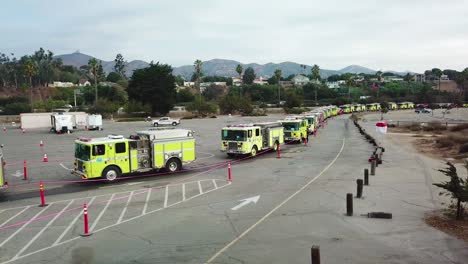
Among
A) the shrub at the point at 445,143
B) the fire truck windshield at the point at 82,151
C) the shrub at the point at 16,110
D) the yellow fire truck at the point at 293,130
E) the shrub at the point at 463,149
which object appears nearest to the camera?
the fire truck windshield at the point at 82,151

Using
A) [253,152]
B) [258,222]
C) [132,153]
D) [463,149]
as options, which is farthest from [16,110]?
[258,222]

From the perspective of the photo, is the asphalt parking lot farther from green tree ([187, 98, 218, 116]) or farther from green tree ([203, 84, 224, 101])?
green tree ([203, 84, 224, 101])

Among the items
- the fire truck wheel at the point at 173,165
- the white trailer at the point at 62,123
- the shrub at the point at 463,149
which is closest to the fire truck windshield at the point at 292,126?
the shrub at the point at 463,149

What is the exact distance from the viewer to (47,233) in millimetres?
13867

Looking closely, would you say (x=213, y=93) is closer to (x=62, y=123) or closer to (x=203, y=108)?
(x=203, y=108)

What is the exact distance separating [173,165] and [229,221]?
11.0 meters

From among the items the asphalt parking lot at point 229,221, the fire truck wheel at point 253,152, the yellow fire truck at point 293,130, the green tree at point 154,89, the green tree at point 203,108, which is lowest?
the asphalt parking lot at point 229,221

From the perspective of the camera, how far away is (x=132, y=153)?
75.3 feet

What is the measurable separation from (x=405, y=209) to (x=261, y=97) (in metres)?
149

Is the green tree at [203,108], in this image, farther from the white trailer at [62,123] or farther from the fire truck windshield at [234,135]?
the fire truck windshield at [234,135]

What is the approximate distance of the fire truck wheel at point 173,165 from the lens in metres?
24.8

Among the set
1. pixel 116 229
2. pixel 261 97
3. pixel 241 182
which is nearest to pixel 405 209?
pixel 241 182

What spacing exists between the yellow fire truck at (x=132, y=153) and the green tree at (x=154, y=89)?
73919mm

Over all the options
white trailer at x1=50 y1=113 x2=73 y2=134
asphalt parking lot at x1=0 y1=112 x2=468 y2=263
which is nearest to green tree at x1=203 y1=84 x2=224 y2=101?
white trailer at x1=50 y1=113 x2=73 y2=134
